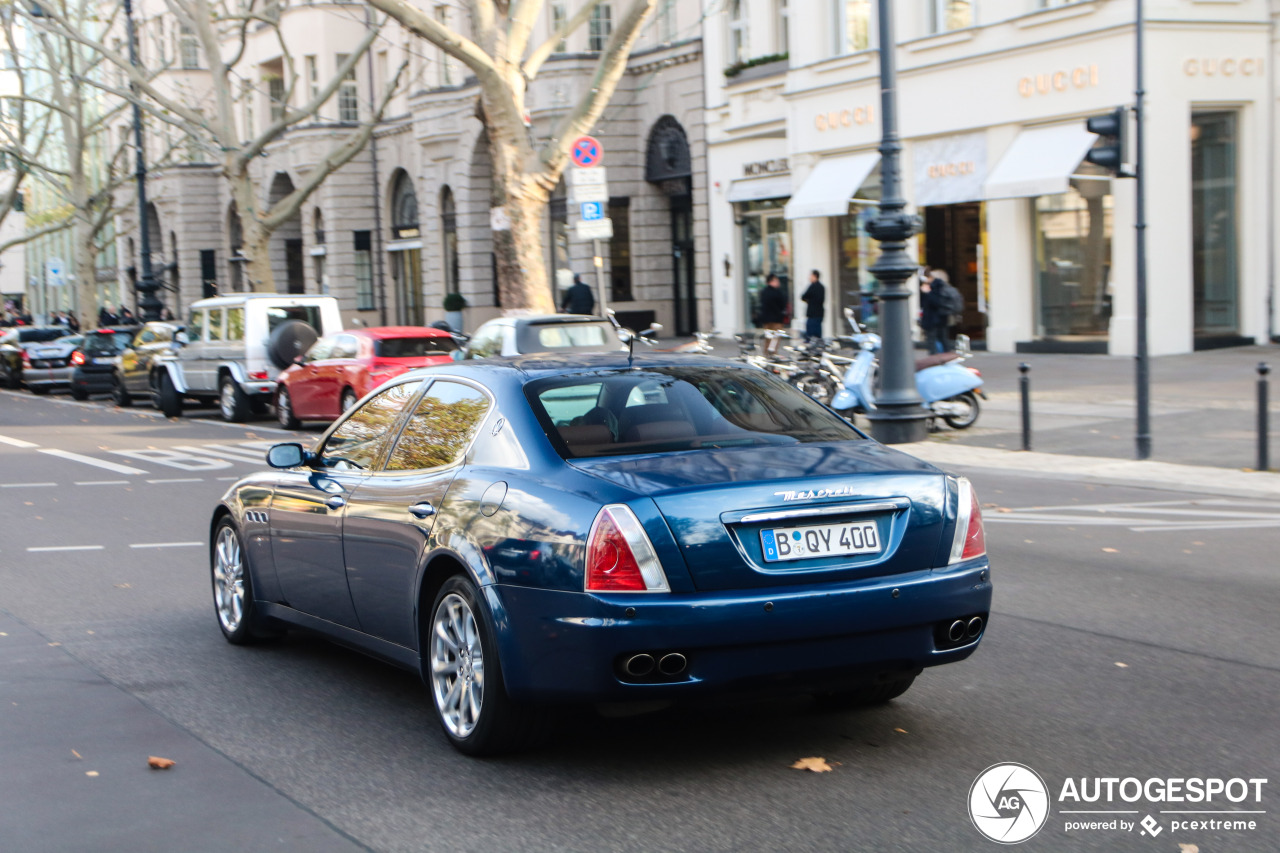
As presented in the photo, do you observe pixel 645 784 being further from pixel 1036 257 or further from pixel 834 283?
pixel 834 283

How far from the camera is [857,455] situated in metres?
5.27

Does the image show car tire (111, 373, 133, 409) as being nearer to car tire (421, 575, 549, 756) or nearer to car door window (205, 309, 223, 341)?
car door window (205, 309, 223, 341)

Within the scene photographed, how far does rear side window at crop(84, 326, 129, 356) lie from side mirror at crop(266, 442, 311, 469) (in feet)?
86.3

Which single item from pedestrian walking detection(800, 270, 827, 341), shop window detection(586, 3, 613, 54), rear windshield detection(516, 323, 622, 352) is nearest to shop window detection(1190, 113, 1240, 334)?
pedestrian walking detection(800, 270, 827, 341)

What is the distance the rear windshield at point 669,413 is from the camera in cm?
534

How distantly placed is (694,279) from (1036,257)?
11914mm

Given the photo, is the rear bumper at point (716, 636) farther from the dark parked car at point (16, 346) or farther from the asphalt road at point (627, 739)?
the dark parked car at point (16, 346)

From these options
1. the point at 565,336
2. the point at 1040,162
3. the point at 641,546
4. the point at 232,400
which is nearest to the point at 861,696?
the point at 641,546

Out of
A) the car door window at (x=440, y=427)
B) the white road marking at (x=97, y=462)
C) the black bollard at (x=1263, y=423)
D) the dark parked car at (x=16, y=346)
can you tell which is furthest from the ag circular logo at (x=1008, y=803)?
the dark parked car at (x=16, y=346)

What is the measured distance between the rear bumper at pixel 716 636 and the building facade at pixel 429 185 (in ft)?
67.4

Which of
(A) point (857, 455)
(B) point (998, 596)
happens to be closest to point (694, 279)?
(B) point (998, 596)

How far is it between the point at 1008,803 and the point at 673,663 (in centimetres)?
107

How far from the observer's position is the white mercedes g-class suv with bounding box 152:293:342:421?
74.6ft

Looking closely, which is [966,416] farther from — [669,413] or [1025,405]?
[669,413]
